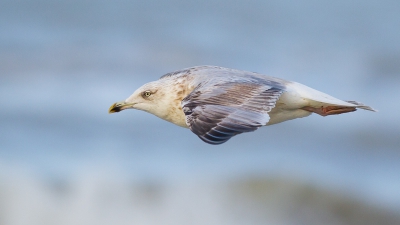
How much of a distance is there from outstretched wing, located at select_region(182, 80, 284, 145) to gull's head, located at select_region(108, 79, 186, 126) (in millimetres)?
469

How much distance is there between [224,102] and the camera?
6758mm

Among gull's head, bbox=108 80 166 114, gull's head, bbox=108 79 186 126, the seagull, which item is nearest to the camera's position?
the seagull

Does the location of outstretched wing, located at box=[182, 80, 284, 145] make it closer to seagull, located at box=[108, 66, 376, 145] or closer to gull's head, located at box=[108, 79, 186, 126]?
seagull, located at box=[108, 66, 376, 145]

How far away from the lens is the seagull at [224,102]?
6379 millimetres

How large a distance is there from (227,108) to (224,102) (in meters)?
0.12

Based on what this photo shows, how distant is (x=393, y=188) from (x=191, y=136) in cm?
426

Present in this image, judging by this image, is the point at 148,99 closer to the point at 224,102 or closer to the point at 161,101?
the point at 161,101

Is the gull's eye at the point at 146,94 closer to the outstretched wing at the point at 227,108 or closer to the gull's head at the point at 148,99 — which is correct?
the gull's head at the point at 148,99

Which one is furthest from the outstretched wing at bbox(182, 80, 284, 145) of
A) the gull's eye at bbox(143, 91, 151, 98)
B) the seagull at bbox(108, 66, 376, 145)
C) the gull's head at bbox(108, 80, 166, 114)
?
the gull's eye at bbox(143, 91, 151, 98)

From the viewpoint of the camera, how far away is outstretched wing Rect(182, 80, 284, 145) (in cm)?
624

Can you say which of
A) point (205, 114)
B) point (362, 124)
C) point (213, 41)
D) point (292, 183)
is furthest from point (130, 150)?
point (205, 114)

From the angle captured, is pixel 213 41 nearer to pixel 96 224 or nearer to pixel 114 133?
pixel 114 133

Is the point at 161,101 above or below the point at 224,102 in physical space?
below

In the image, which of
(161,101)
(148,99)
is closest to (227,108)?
(161,101)
